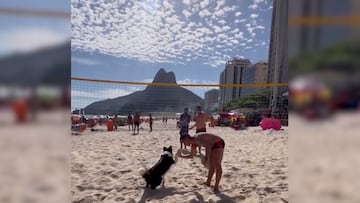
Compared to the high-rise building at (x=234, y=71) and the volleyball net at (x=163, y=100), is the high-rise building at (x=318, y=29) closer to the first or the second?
the high-rise building at (x=234, y=71)

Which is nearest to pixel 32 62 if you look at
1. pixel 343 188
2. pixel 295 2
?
pixel 295 2

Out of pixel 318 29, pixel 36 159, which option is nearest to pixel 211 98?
pixel 36 159

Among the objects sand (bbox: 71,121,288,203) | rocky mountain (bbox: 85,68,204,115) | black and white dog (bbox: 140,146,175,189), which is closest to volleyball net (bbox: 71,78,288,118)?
rocky mountain (bbox: 85,68,204,115)

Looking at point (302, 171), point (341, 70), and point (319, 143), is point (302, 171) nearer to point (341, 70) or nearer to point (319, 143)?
point (319, 143)

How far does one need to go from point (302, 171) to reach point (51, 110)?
599 mm

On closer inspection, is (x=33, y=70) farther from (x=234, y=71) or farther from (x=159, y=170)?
(x=234, y=71)

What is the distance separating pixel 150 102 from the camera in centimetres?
789

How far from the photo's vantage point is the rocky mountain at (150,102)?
6996 mm

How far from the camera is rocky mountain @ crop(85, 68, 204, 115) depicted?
6996 millimetres

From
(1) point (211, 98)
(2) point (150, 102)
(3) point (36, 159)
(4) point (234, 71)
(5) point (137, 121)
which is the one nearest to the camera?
(3) point (36, 159)

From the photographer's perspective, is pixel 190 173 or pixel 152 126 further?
pixel 152 126

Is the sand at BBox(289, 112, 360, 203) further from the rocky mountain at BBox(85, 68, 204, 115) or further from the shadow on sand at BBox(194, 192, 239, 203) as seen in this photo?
the rocky mountain at BBox(85, 68, 204, 115)

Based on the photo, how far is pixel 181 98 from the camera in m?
7.36

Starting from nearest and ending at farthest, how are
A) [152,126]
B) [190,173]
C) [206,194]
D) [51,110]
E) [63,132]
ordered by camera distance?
[51,110] → [63,132] → [206,194] → [190,173] → [152,126]
